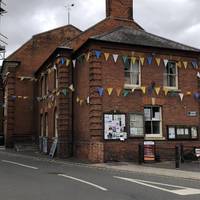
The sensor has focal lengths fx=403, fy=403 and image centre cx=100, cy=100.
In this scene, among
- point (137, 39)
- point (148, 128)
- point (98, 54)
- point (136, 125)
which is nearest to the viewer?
point (98, 54)

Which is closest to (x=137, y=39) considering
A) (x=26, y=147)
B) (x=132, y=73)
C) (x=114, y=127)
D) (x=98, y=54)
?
(x=132, y=73)

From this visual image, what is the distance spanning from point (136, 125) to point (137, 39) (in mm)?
5533

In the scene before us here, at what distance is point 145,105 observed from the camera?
24031 millimetres

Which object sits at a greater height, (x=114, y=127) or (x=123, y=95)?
(x=123, y=95)

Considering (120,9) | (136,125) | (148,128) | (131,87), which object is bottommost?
(148,128)

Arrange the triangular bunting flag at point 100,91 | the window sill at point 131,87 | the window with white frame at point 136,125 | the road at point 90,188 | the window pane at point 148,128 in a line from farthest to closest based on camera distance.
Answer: the window pane at point 148,128 < the window sill at point 131,87 < the window with white frame at point 136,125 < the triangular bunting flag at point 100,91 < the road at point 90,188

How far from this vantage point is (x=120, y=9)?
2942 cm

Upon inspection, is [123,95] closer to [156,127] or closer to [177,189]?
[156,127]

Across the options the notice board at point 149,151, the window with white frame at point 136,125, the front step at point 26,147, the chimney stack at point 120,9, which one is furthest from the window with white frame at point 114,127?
the front step at point 26,147

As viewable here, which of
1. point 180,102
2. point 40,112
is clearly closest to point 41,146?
point 40,112

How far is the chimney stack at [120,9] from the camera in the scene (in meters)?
29.2

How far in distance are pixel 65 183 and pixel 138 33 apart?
51.1 feet

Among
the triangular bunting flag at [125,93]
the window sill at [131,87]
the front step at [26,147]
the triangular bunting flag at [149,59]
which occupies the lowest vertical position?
the front step at [26,147]

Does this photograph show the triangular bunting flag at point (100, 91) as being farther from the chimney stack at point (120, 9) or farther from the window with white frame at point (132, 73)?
the chimney stack at point (120, 9)
